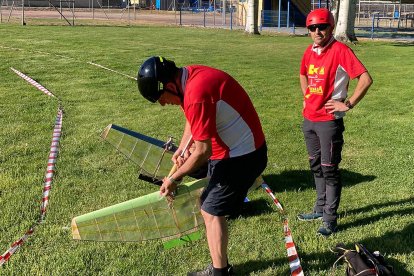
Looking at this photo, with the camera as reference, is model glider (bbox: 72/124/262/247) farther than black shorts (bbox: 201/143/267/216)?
Yes

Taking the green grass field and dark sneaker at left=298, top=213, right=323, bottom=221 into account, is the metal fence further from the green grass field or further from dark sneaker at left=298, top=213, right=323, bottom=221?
dark sneaker at left=298, top=213, right=323, bottom=221

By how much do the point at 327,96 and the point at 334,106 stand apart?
6.2 inches

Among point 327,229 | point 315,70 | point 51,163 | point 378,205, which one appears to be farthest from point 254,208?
point 51,163

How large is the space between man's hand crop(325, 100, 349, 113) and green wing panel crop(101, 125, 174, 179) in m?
1.82

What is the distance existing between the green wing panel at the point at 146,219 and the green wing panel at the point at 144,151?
1409 mm

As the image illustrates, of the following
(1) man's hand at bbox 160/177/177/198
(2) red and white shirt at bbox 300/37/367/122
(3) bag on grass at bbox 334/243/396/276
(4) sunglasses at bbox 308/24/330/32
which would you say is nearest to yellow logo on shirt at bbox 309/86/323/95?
(2) red and white shirt at bbox 300/37/367/122

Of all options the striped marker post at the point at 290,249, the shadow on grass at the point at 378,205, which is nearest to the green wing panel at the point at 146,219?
the striped marker post at the point at 290,249

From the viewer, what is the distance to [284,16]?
126 ft

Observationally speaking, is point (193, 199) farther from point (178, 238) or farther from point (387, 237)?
point (387, 237)

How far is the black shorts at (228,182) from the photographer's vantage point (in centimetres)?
323

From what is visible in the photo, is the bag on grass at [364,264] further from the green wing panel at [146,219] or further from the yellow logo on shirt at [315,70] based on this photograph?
the yellow logo on shirt at [315,70]

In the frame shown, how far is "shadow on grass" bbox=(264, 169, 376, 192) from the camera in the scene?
5.58 metres

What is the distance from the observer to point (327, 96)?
4246 millimetres

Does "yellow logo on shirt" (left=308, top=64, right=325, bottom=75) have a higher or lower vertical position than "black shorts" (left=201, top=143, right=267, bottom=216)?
higher
